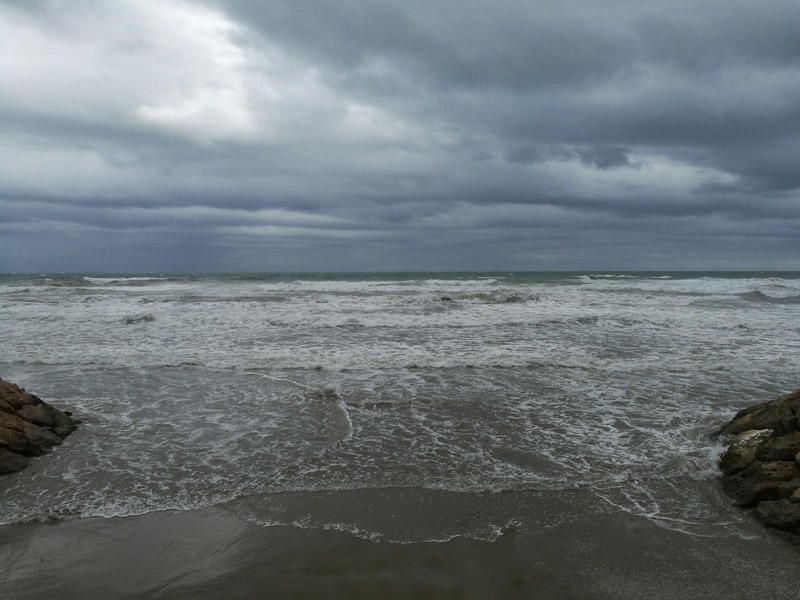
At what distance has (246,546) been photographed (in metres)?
3.64

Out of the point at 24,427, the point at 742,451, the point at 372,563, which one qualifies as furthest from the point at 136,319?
the point at 742,451

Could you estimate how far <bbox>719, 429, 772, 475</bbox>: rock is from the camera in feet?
15.3

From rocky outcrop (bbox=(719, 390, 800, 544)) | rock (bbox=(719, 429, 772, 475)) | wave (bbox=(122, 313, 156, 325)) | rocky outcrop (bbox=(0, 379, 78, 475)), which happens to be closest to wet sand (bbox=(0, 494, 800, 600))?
rocky outcrop (bbox=(719, 390, 800, 544))

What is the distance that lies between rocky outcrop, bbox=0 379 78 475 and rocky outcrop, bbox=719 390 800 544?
6980 mm

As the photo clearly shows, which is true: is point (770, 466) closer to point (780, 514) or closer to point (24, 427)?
point (780, 514)

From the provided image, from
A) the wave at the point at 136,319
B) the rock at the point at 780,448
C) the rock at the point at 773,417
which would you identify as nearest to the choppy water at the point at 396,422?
the rock at the point at 773,417

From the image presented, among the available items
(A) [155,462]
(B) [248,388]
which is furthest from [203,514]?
(B) [248,388]

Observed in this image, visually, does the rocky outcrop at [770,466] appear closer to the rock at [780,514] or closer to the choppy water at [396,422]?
the rock at [780,514]

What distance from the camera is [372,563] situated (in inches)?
134

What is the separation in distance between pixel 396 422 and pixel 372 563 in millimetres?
3070

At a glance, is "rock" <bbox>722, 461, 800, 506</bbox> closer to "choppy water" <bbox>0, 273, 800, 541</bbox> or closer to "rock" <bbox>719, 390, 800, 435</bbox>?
"choppy water" <bbox>0, 273, 800, 541</bbox>

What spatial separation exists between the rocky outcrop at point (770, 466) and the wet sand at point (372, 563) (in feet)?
0.96

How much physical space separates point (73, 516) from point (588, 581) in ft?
13.5

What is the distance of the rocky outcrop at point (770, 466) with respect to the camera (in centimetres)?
391
